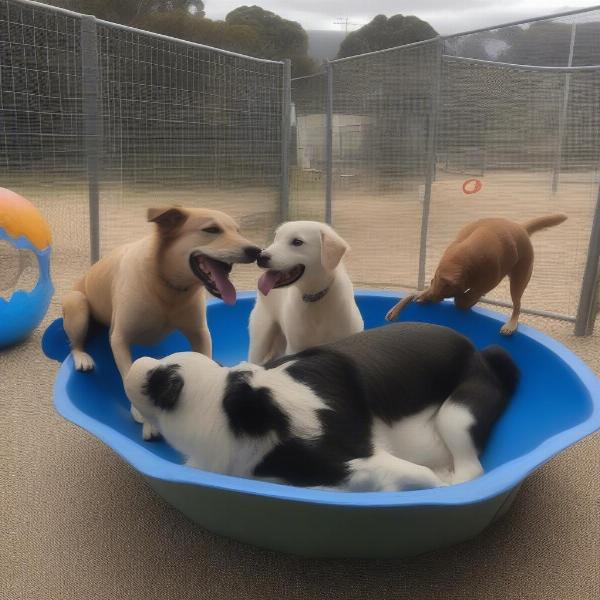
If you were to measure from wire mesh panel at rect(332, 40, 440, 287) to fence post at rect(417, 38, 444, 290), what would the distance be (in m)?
0.01

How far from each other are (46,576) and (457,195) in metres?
3.04

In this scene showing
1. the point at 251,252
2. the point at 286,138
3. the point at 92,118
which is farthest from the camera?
the point at 286,138

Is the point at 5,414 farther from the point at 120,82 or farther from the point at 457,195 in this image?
the point at 457,195

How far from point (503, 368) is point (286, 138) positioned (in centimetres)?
291

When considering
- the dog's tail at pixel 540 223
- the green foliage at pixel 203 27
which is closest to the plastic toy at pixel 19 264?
the dog's tail at pixel 540 223

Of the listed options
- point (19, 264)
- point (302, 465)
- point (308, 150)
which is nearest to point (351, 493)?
point (302, 465)

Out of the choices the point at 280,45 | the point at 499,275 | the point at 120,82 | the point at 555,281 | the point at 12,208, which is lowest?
the point at 555,281

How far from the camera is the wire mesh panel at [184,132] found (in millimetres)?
3211

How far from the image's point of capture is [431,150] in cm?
357

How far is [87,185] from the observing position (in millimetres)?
3180

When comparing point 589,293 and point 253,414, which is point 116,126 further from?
point 589,293

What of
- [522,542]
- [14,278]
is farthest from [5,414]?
[522,542]

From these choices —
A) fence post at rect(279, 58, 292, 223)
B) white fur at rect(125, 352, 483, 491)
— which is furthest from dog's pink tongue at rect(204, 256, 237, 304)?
fence post at rect(279, 58, 292, 223)

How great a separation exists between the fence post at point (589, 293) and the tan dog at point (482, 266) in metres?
0.81
